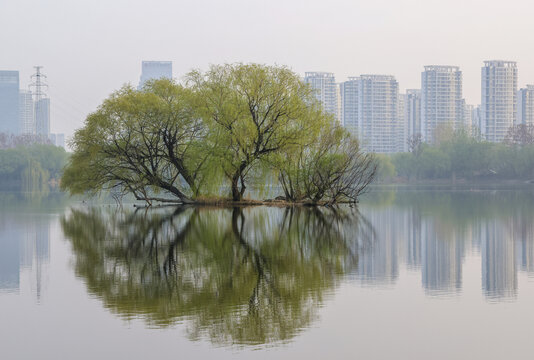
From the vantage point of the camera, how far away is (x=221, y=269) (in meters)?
12.8

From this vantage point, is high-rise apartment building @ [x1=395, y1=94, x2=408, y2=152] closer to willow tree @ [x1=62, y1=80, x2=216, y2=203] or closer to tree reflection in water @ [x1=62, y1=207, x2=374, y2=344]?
willow tree @ [x1=62, y1=80, x2=216, y2=203]

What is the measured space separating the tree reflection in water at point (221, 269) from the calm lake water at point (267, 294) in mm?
35

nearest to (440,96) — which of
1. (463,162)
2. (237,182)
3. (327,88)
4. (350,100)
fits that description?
(350,100)

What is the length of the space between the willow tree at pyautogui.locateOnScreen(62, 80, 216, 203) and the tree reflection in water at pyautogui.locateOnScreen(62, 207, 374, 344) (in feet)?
31.2

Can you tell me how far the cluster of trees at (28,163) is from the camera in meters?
81.4

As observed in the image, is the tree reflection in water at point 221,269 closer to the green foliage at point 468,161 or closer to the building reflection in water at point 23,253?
the building reflection in water at point 23,253

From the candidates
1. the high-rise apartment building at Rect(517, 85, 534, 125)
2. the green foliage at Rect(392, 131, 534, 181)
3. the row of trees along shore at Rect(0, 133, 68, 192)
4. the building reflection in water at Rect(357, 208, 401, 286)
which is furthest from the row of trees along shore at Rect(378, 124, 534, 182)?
the high-rise apartment building at Rect(517, 85, 534, 125)

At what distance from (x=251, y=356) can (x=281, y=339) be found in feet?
2.33

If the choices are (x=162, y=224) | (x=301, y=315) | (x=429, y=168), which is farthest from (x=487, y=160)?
(x=301, y=315)

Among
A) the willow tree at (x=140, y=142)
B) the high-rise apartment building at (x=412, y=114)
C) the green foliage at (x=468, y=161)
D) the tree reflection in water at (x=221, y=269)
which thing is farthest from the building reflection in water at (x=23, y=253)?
the high-rise apartment building at (x=412, y=114)

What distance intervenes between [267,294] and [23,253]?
8.04m

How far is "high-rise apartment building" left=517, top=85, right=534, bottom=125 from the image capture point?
190 meters

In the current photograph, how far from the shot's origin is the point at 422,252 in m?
16.1

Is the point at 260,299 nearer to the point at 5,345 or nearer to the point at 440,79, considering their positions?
the point at 5,345
